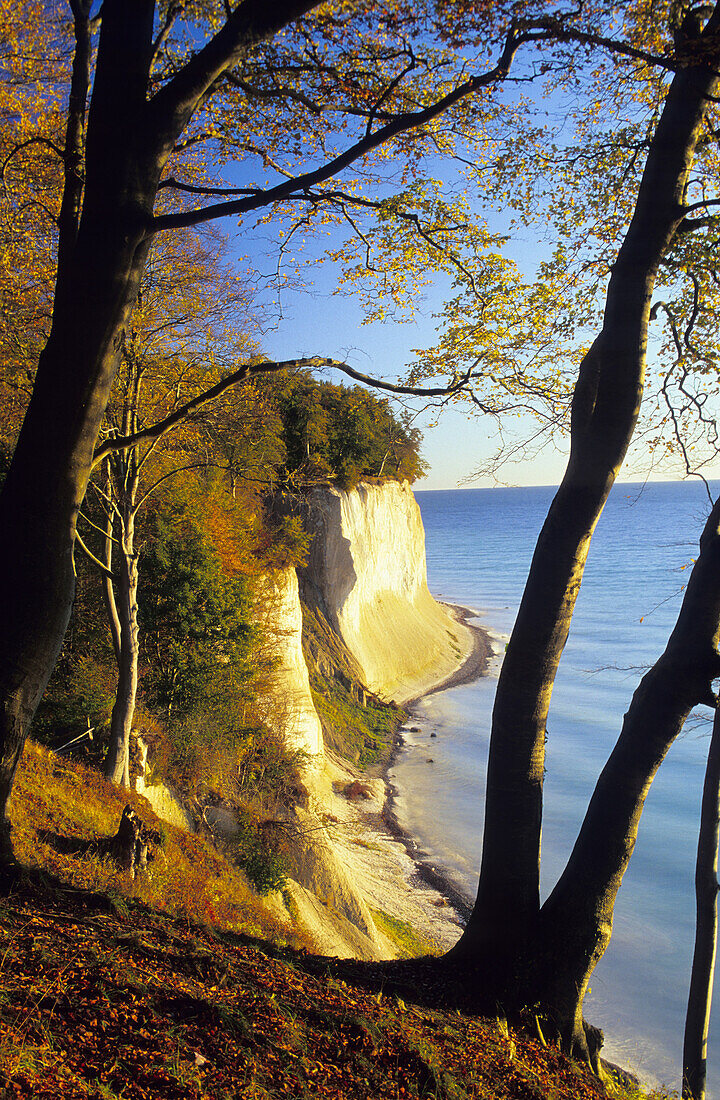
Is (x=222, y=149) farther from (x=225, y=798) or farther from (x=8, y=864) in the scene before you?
(x=225, y=798)

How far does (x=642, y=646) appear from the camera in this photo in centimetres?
3853

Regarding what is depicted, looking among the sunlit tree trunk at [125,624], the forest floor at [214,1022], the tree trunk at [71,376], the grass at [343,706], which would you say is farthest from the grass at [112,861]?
the grass at [343,706]

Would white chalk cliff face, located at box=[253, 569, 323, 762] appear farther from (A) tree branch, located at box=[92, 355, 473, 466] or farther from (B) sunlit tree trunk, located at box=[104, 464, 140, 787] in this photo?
(A) tree branch, located at box=[92, 355, 473, 466]

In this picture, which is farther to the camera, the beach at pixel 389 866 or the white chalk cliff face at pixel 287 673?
the white chalk cliff face at pixel 287 673

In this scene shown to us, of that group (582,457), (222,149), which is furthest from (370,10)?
(582,457)

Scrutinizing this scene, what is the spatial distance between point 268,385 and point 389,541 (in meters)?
19.5

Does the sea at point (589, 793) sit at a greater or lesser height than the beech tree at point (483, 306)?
lesser

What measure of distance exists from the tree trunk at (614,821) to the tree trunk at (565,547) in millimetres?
223

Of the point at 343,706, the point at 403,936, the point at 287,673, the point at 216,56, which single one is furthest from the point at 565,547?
the point at 343,706

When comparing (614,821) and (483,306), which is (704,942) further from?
(483,306)

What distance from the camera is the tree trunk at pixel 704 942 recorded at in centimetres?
696

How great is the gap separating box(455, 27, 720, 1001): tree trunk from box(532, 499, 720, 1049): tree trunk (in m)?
0.22

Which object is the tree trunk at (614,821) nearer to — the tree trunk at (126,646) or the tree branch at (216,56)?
the tree branch at (216,56)

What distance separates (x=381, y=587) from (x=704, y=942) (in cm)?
2776
